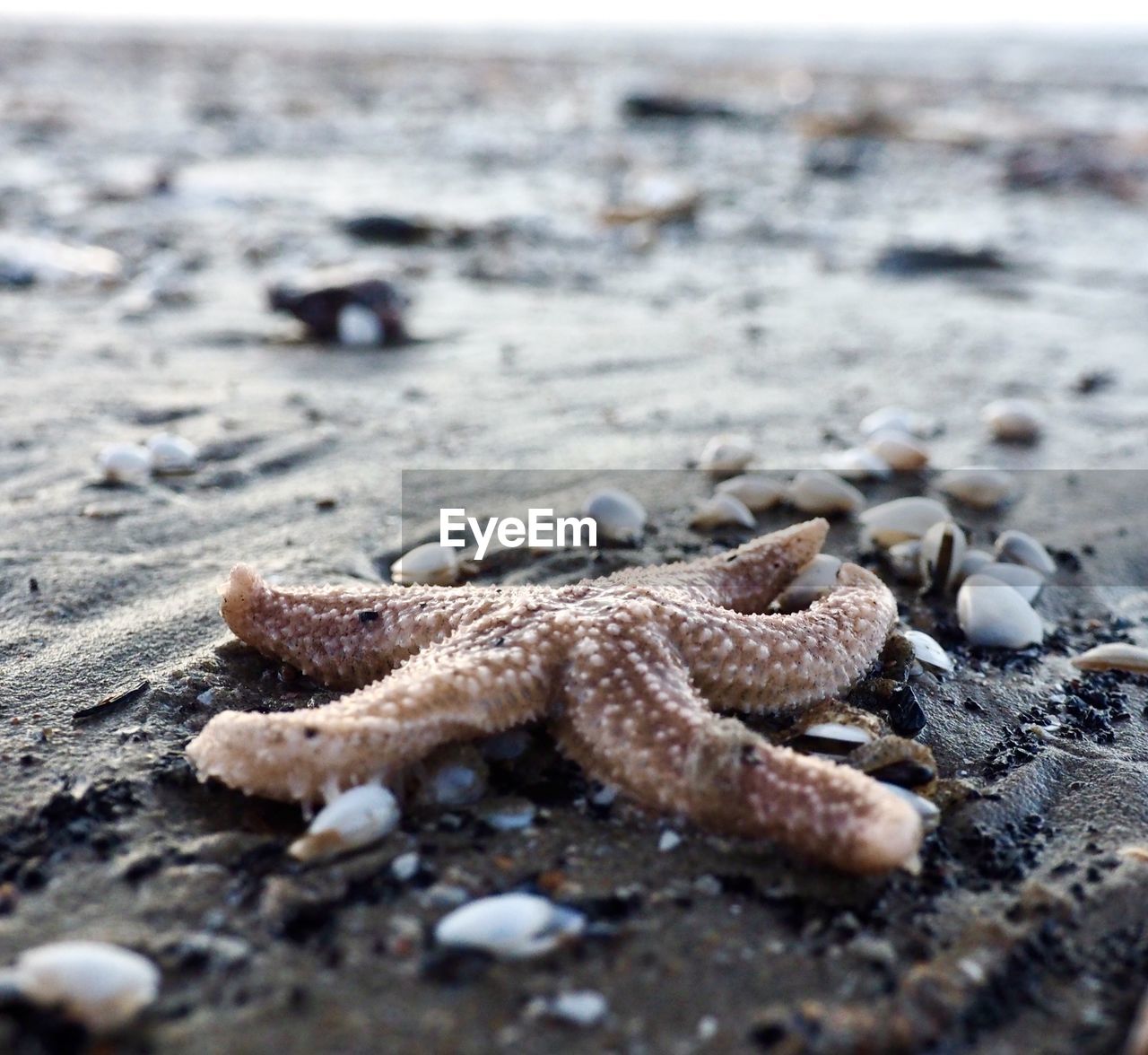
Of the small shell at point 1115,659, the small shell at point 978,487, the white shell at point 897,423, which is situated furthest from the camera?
the white shell at point 897,423

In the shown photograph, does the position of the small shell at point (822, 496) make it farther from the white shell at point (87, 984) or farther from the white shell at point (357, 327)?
the white shell at point (87, 984)

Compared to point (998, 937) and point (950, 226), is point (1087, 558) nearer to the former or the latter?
point (998, 937)

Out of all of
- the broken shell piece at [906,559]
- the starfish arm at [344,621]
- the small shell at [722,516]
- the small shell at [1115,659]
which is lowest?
the small shell at [1115,659]

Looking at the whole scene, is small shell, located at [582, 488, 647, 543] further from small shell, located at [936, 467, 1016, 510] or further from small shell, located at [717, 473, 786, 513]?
small shell, located at [936, 467, 1016, 510]

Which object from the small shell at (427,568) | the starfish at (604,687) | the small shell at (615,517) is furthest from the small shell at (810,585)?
the small shell at (427,568)

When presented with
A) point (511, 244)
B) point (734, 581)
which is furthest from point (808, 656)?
point (511, 244)

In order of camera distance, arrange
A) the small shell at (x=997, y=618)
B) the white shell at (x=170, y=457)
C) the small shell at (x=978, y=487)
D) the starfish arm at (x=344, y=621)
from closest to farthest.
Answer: the starfish arm at (x=344, y=621)
the small shell at (x=997, y=618)
the white shell at (x=170, y=457)
the small shell at (x=978, y=487)

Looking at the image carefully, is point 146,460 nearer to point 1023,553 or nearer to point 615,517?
point 615,517
